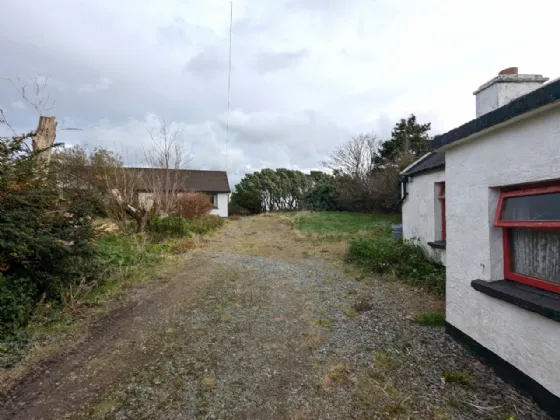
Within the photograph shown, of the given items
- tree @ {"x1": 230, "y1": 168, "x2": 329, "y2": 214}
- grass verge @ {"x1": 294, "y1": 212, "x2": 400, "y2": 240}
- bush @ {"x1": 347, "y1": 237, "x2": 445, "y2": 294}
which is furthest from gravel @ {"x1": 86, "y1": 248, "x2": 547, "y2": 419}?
tree @ {"x1": 230, "y1": 168, "x2": 329, "y2": 214}

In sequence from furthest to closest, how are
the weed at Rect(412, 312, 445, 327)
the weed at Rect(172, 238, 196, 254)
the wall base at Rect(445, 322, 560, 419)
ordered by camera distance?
the weed at Rect(172, 238, 196, 254)
the weed at Rect(412, 312, 445, 327)
the wall base at Rect(445, 322, 560, 419)

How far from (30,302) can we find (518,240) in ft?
19.9

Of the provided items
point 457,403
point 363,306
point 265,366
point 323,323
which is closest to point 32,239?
point 265,366

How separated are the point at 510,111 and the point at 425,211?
517cm

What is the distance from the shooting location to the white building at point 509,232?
2197mm

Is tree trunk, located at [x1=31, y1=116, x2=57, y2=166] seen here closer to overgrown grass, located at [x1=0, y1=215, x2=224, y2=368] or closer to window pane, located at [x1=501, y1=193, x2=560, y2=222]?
overgrown grass, located at [x1=0, y1=215, x2=224, y2=368]

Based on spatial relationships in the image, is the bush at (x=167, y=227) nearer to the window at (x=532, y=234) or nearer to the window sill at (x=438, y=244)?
the window sill at (x=438, y=244)

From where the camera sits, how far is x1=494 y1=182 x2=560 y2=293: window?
2.29 metres

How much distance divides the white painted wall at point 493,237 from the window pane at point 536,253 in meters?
0.14

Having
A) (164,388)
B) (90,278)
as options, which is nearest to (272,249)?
(90,278)

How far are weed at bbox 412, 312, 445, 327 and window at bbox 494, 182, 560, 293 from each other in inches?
56.3

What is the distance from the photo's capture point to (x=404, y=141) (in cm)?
2342

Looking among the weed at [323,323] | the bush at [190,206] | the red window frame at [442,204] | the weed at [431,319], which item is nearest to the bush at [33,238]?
the weed at [323,323]

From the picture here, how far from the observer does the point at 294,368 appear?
2965 millimetres
